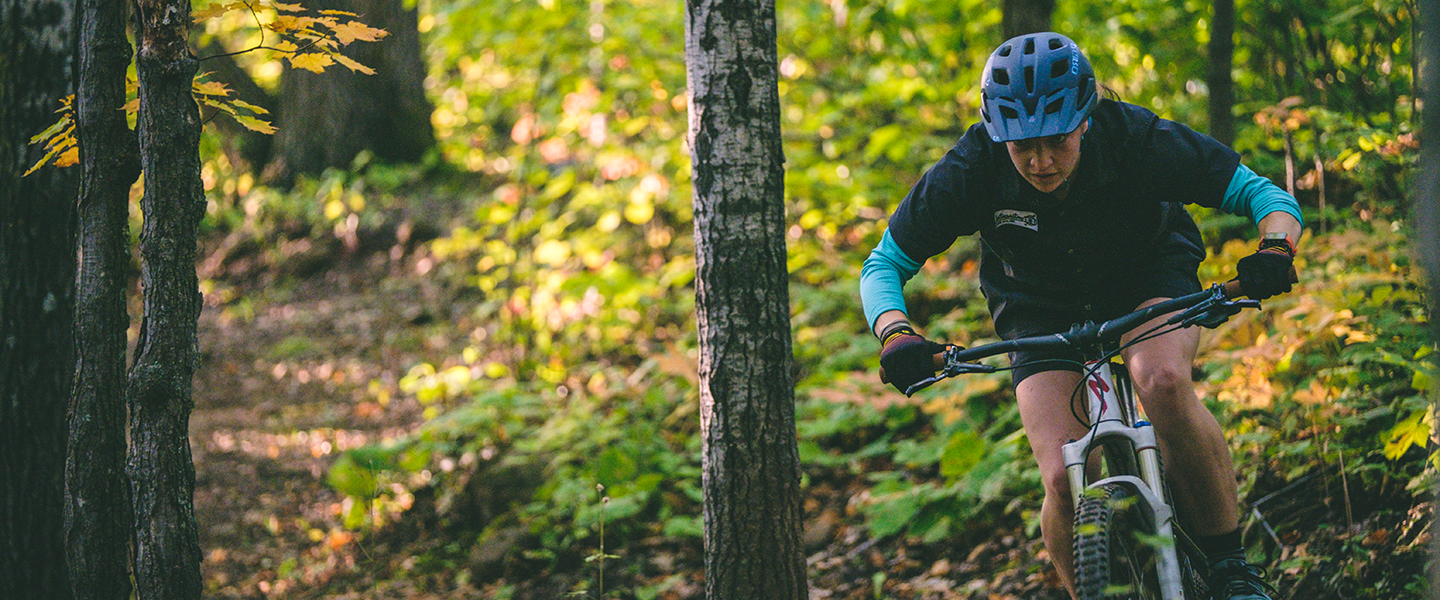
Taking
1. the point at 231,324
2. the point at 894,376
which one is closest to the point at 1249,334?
the point at 894,376

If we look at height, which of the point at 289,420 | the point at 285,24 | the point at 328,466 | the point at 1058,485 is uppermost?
the point at 285,24

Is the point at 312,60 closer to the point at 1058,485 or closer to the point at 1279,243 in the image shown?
the point at 1058,485

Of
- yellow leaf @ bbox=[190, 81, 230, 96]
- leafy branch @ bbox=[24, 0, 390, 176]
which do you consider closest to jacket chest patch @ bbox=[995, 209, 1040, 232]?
leafy branch @ bbox=[24, 0, 390, 176]

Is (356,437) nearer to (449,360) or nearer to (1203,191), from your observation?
(449,360)

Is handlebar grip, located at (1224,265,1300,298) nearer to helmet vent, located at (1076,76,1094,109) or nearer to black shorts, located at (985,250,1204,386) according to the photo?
black shorts, located at (985,250,1204,386)

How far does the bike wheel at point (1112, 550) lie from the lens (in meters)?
2.29

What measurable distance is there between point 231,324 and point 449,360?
3830mm

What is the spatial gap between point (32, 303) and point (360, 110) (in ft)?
34.6

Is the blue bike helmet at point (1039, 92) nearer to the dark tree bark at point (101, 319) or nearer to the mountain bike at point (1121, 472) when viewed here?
the mountain bike at point (1121, 472)

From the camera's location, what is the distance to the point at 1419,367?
147 inches

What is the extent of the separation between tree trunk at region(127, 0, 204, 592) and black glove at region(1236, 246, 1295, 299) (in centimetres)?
308

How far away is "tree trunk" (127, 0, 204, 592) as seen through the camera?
115 inches

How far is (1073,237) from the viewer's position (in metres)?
2.98

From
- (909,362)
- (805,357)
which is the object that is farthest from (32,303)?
(805,357)
